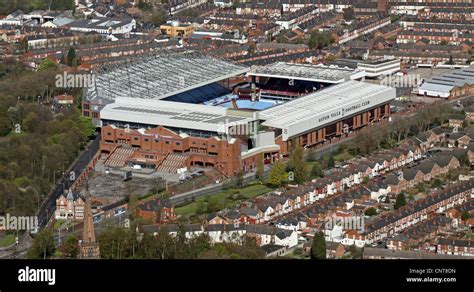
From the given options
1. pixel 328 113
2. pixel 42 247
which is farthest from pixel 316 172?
pixel 42 247

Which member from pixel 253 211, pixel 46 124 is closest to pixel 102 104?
pixel 46 124

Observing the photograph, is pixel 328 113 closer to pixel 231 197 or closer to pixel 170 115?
pixel 170 115

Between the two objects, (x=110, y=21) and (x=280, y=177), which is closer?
(x=280, y=177)

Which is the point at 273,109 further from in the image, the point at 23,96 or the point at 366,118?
the point at 23,96

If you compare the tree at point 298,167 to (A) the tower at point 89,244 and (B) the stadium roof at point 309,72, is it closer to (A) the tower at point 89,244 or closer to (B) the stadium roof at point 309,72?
(B) the stadium roof at point 309,72

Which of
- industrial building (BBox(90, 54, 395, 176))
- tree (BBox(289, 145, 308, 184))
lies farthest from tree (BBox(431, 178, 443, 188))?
industrial building (BBox(90, 54, 395, 176))

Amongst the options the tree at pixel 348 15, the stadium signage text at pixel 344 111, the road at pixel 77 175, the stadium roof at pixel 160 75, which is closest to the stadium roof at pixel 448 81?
the stadium signage text at pixel 344 111

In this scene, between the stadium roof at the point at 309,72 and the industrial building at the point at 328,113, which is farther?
the stadium roof at the point at 309,72
